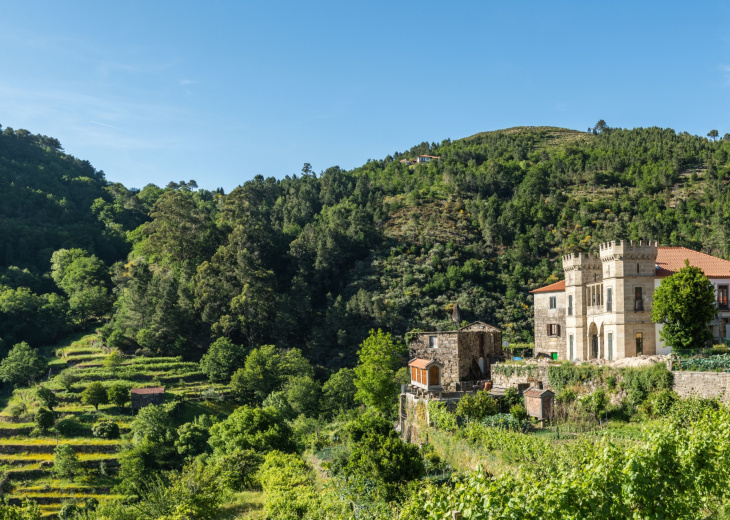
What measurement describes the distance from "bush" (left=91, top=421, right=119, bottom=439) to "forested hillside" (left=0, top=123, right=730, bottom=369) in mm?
16770

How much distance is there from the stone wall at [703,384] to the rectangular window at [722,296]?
9418 mm

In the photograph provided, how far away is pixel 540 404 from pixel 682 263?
13.5 metres

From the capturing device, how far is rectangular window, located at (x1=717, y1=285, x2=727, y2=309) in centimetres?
3650

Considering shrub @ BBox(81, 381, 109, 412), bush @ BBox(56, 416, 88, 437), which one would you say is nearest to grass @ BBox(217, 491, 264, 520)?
bush @ BBox(56, 416, 88, 437)

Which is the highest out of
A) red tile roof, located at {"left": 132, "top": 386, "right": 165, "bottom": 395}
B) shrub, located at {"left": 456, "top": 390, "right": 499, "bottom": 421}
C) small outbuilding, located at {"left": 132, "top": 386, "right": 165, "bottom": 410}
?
shrub, located at {"left": 456, "top": 390, "right": 499, "bottom": 421}

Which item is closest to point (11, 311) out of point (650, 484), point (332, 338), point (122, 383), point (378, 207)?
point (122, 383)

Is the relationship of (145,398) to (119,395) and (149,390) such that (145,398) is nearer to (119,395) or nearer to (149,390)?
(149,390)

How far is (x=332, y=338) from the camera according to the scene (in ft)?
251

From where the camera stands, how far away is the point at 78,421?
5131 cm

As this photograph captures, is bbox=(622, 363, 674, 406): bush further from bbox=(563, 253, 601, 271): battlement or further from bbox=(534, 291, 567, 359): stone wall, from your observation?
bbox=(534, 291, 567, 359): stone wall

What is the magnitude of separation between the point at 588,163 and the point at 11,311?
94109 mm

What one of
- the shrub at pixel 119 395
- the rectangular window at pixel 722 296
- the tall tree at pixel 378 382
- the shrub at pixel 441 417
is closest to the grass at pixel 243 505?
the shrub at pixel 441 417

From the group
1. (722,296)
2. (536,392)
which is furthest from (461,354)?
(722,296)

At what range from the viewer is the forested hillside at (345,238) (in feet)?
241
